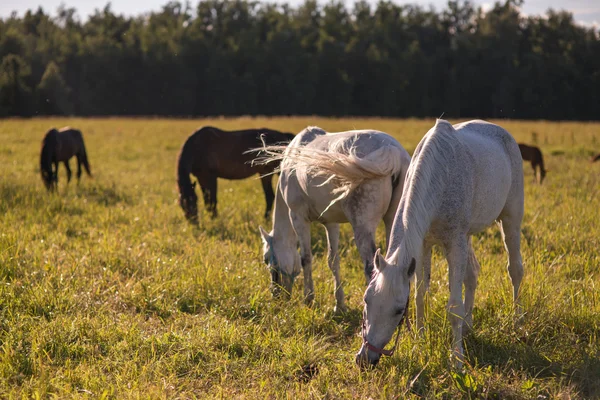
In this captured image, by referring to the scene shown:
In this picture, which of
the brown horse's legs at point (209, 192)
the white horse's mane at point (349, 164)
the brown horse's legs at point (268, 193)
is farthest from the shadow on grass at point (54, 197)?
the white horse's mane at point (349, 164)

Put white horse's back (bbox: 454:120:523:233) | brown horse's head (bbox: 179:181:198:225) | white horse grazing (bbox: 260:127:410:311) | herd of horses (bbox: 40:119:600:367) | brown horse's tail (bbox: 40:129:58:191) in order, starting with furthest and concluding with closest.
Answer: brown horse's tail (bbox: 40:129:58:191) < brown horse's head (bbox: 179:181:198:225) < white horse grazing (bbox: 260:127:410:311) < white horse's back (bbox: 454:120:523:233) < herd of horses (bbox: 40:119:600:367)

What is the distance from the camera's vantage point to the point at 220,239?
7344 mm

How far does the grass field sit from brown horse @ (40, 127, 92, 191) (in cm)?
245

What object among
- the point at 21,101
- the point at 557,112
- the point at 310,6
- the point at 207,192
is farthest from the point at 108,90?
the point at 207,192

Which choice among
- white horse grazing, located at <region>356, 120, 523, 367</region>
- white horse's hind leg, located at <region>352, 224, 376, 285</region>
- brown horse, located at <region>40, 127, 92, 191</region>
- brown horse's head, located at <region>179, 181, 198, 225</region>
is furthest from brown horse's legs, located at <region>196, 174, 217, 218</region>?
white horse grazing, located at <region>356, 120, 523, 367</region>

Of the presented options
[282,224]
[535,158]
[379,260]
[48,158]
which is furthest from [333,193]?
[535,158]

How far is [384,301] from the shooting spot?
3.23 m

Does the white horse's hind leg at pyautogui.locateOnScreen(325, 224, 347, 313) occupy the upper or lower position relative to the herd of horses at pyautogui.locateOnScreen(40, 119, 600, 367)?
lower

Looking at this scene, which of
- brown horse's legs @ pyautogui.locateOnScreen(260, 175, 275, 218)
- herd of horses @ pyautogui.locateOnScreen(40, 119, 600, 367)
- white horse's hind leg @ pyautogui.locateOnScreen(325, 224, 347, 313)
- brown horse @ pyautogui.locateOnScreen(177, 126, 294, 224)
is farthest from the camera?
brown horse's legs @ pyautogui.locateOnScreen(260, 175, 275, 218)

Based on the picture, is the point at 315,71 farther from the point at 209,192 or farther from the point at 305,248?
the point at 305,248

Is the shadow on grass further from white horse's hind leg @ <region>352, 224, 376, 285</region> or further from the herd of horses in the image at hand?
white horse's hind leg @ <region>352, 224, 376, 285</region>

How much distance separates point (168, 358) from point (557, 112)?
5505cm

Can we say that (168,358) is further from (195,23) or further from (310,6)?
(310,6)

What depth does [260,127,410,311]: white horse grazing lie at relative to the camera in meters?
4.31
